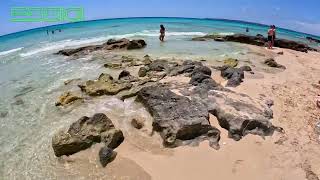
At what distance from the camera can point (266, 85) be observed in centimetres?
992

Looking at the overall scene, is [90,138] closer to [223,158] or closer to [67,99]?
[223,158]

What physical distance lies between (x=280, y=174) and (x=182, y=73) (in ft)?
21.9

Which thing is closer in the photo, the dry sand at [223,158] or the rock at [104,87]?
the dry sand at [223,158]

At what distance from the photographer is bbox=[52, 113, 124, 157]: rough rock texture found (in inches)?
240

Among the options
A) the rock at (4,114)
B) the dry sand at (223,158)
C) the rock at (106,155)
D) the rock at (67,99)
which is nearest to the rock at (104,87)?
the rock at (67,99)

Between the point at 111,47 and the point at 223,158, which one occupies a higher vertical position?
the point at 223,158

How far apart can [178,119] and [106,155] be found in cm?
176

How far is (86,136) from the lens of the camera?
632 centimetres

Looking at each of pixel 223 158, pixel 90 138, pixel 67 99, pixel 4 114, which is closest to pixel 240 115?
pixel 223 158

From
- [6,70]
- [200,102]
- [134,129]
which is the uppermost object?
[200,102]

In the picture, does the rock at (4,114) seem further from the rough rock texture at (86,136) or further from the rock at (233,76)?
the rock at (233,76)

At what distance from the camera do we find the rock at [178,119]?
6.31 meters

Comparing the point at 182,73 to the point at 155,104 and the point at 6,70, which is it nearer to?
the point at 155,104

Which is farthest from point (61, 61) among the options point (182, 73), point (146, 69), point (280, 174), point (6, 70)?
point (280, 174)
